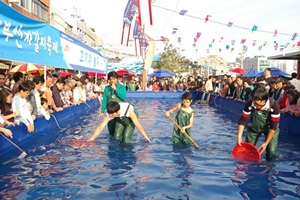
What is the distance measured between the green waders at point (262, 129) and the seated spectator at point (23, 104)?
444cm

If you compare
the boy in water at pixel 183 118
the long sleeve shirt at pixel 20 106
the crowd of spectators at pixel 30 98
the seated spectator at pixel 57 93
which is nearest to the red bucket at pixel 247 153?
the boy in water at pixel 183 118

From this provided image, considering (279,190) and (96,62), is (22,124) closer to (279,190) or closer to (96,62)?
(279,190)

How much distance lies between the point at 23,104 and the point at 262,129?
15.9ft

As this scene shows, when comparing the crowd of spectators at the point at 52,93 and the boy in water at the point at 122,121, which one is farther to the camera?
the crowd of spectators at the point at 52,93

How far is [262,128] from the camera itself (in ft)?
18.1

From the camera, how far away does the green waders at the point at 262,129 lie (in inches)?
211

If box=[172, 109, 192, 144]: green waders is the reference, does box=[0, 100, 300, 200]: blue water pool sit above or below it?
below

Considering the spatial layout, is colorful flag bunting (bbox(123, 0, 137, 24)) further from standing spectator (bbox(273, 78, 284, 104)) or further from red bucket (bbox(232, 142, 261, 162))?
red bucket (bbox(232, 142, 261, 162))

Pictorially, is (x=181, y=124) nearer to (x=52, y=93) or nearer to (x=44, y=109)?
(x=44, y=109)

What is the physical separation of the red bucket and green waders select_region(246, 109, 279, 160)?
0.50ft

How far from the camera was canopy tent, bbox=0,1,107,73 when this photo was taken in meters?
6.57

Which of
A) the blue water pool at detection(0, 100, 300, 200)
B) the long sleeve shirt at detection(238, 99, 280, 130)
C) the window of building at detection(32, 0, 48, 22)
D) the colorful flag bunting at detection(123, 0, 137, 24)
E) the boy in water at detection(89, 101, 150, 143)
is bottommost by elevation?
the blue water pool at detection(0, 100, 300, 200)

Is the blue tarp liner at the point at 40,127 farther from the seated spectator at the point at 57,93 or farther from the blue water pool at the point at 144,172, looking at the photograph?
the seated spectator at the point at 57,93

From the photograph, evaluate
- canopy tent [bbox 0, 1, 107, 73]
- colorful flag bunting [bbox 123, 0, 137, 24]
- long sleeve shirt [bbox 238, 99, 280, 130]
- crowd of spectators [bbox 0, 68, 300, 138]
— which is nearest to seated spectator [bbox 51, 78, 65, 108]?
crowd of spectators [bbox 0, 68, 300, 138]
